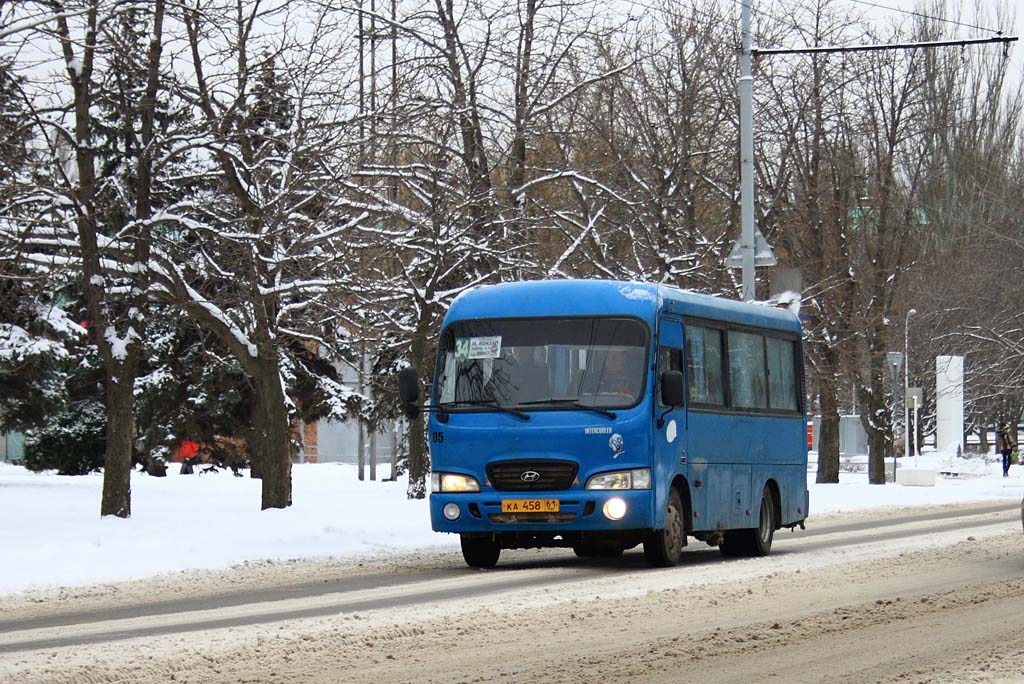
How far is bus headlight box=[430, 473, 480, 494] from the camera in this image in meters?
17.5

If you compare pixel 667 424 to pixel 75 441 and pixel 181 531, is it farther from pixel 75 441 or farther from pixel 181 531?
pixel 75 441

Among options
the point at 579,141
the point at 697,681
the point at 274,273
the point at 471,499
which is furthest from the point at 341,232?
the point at 697,681

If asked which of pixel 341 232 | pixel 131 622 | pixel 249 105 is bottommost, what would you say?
pixel 131 622

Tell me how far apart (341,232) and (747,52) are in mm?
8092

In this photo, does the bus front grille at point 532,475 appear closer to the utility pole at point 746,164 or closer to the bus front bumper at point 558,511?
the bus front bumper at point 558,511

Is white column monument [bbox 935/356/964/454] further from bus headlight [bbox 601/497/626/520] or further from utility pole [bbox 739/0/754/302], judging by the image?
bus headlight [bbox 601/497/626/520]

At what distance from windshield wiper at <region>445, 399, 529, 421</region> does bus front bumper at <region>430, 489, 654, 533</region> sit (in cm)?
76

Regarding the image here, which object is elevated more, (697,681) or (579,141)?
(579,141)

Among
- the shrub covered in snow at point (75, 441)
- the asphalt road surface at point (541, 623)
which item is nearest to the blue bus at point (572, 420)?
the asphalt road surface at point (541, 623)

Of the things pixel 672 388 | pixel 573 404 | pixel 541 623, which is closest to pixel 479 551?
pixel 573 404

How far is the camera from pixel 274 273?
23.9 metres

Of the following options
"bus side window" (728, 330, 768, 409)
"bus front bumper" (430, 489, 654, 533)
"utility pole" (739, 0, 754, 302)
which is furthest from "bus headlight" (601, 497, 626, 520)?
"utility pole" (739, 0, 754, 302)

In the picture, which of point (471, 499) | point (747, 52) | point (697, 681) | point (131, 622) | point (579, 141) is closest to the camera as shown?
point (697, 681)

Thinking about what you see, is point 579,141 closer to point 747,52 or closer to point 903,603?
point 747,52
